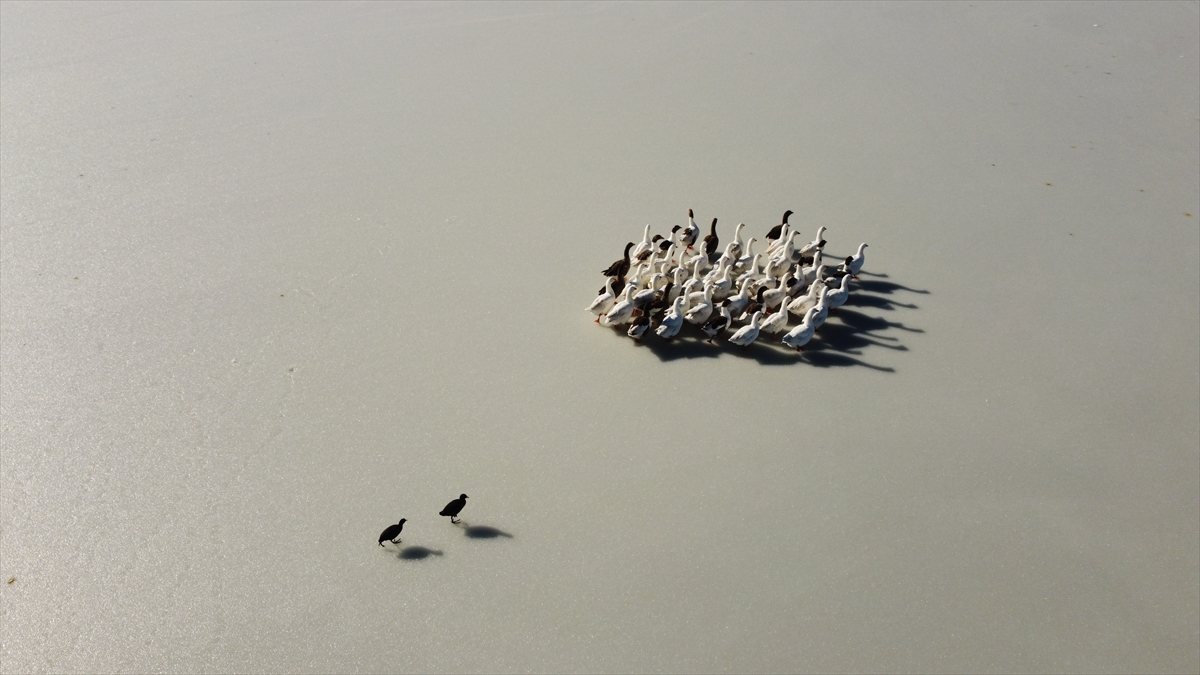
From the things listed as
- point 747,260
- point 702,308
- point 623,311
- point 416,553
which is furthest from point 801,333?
point 416,553

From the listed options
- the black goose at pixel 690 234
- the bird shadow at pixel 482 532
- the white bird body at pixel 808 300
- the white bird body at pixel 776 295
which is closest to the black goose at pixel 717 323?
the white bird body at pixel 776 295

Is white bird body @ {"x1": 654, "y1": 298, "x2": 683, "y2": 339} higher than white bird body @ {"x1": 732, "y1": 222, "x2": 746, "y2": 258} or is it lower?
lower

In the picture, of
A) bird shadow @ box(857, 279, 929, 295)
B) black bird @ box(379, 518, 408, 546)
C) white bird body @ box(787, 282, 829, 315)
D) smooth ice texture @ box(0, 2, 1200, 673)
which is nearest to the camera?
smooth ice texture @ box(0, 2, 1200, 673)

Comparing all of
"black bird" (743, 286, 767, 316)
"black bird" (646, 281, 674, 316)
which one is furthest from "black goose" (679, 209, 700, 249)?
"black bird" (743, 286, 767, 316)

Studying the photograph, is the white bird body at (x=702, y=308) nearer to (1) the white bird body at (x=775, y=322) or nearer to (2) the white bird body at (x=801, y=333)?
(1) the white bird body at (x=775, y=322)

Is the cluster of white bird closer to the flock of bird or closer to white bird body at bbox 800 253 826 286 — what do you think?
white bird body at bbox 800 253 826 286

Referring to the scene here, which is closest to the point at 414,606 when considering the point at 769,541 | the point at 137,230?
the point at 769,541

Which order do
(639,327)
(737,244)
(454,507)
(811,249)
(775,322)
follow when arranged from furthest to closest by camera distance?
(811,249), (737,244), (775,322), (639,327), (454,507)

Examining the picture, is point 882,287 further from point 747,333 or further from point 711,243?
point 747,333
